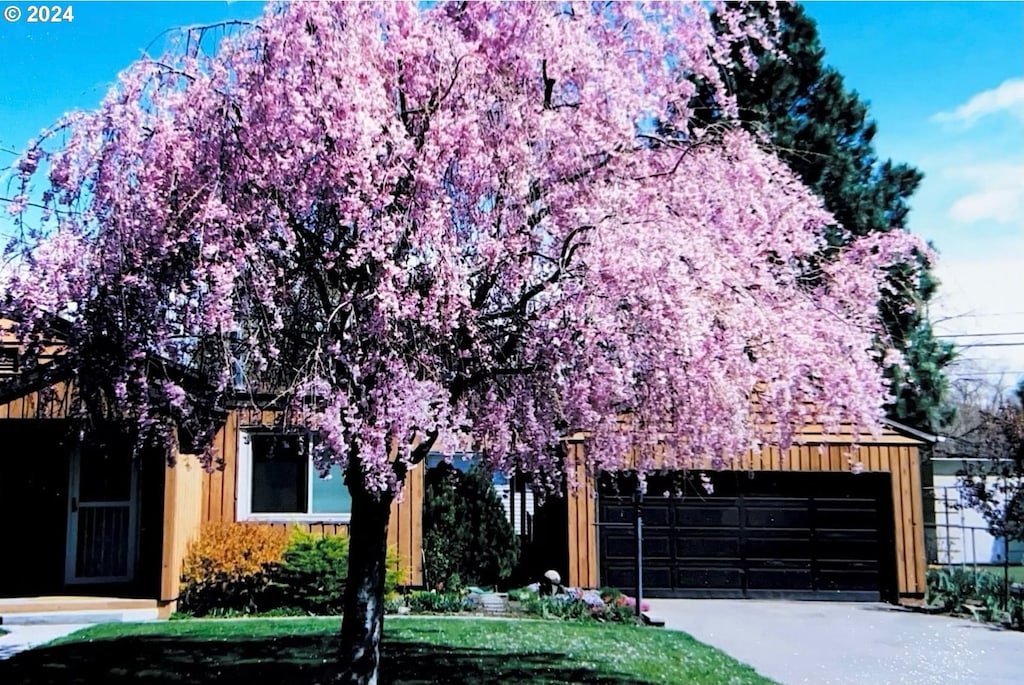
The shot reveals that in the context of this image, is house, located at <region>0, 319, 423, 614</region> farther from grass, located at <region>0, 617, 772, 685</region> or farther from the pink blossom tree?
the pink blossom tree

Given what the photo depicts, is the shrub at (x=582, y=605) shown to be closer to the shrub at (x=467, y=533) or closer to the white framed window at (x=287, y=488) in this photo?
the shrub at (x=467, y=533)

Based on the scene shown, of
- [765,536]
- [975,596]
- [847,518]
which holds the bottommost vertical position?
[975,596]

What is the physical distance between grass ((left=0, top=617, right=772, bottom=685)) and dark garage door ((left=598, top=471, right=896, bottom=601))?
370cm

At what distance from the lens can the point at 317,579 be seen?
13320mm

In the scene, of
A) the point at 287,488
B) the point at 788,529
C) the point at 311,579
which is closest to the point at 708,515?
the point at 788,529

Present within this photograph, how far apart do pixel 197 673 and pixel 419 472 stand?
6019 millimetres

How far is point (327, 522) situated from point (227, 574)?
1704 millimetres

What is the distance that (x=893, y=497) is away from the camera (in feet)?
52.6

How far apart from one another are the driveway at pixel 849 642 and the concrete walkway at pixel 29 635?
24.7 ft

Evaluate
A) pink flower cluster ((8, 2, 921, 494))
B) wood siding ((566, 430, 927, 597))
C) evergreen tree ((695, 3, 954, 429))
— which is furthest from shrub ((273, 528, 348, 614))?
evergreen tree ((695, 3, 954, 429))

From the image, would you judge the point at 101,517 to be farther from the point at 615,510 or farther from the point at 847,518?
the point at 847,518

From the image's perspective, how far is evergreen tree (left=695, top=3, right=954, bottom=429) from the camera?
20.3 meters

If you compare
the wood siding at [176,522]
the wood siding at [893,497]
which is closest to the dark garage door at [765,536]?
the wood siding at [893,497]

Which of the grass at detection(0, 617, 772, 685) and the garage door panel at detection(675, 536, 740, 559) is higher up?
the garage door panel at detection(675, 536, 740, 559)
